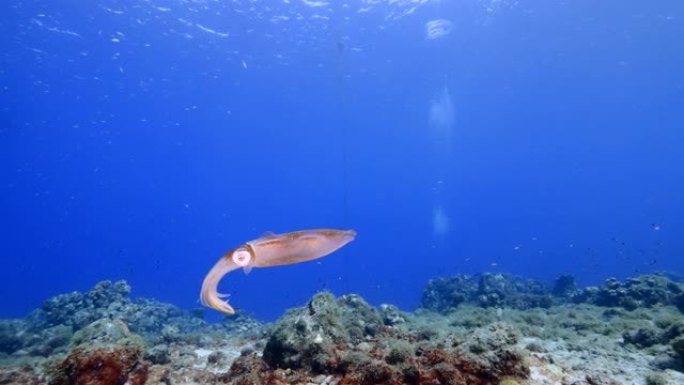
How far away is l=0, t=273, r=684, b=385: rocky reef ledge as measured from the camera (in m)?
6.25

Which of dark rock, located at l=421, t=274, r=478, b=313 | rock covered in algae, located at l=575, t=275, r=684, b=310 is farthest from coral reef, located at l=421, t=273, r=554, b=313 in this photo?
rock covered in algae, located at l=575, t=275, r=684, b=310

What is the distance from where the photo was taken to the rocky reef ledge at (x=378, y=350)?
625 cm

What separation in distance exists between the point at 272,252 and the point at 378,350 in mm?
4793

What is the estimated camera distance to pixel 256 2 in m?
35.4

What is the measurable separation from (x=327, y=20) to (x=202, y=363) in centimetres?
3555

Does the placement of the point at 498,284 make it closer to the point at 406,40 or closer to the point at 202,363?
the point at 202,363

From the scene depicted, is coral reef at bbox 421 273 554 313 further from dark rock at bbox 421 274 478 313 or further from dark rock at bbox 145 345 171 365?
dark rock at bbox 145 345 171 365

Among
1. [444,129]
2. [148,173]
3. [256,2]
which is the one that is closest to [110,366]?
[256,2]

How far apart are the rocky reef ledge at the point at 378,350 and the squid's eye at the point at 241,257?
3499 millimetres

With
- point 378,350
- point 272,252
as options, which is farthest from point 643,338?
point 272,252

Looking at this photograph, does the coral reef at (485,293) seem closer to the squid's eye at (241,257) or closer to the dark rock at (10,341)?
the dark rock at (10,341)

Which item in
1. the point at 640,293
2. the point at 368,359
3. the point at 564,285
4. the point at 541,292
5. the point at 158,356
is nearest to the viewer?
the point at 368,359

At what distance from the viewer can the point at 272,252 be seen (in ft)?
11.5

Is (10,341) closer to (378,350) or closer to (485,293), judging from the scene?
(378,350)
